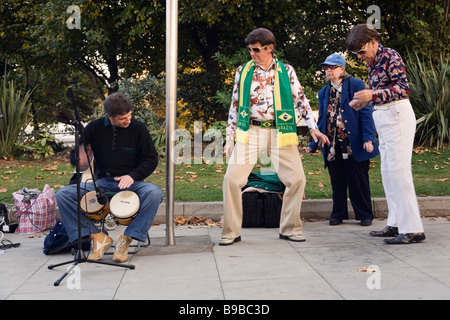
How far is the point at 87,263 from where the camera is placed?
5.45m

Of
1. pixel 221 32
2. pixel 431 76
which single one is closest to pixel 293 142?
pixel 431 76

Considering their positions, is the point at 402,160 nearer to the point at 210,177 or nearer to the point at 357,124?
the point at 357,124

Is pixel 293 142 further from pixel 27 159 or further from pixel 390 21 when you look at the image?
pixel 390 21

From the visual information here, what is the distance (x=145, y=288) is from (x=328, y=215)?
11.6 feet

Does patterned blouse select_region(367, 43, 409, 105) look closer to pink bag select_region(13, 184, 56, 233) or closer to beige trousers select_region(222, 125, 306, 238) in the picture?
beige trousers select_region(222, 125, 306, 238)

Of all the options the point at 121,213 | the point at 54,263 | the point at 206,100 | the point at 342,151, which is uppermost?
the point at 206,100

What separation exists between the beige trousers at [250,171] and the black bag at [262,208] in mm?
847

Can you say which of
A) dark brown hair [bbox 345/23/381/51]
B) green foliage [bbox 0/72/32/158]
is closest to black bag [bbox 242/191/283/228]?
dark brown hair [bbox 345/23/381/51]

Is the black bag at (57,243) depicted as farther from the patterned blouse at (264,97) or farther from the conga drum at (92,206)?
the patterned blouse at (264,97)

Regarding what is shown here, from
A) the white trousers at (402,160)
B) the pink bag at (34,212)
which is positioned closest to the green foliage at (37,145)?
the pink bag at (34,212)

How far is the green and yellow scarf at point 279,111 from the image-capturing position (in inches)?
234

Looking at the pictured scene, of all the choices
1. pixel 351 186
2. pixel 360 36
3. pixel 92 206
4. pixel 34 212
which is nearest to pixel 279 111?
pixel 360 36

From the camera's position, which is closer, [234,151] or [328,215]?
[234,151]

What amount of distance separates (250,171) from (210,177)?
3.85m
